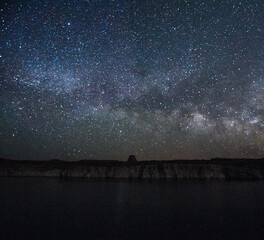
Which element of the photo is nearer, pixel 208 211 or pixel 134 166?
pixel 208 211

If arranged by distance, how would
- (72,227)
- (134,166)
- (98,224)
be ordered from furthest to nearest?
(134,166), (98,224), (72,227)

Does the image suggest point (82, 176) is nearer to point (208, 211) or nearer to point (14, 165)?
point (14, 165)

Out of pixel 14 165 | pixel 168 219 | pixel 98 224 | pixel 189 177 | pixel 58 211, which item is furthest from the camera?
pixel 14 165

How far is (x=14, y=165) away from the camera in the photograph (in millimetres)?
173375

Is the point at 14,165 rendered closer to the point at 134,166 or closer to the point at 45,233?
the point at 134,166

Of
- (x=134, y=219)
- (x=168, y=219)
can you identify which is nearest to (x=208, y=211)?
(x=168, y=219)

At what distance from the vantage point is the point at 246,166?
540 feet

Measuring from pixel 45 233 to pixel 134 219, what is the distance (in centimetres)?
987

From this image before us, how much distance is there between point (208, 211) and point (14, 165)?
164877mm

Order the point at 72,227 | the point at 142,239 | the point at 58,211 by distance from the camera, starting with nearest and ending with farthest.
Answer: the point at 142,239
the point at 72,227
the point at 58,211

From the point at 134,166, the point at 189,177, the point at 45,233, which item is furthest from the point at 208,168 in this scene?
the point at 45,233

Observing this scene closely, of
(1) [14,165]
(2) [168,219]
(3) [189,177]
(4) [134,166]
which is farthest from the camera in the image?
(1) [14,165]

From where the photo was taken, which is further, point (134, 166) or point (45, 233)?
point (134, 166)

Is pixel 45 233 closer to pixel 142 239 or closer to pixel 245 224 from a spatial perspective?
pixel 142 239
